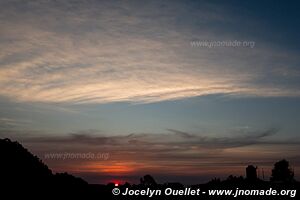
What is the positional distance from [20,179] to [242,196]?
2803 centimetres

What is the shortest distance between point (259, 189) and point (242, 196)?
458 cm

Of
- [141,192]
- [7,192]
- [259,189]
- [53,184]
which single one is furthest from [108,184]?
[259,189]

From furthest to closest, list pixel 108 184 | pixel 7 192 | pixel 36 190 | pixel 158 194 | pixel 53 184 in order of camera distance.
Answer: pixel 108 184 < pixel 158 194 < pixel 53 184 < pixel 36 190 < pixel 7 192

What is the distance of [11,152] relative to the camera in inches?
1941

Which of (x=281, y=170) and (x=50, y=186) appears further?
(x=281, y=170)

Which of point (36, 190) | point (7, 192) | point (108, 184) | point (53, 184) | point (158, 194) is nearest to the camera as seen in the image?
point (7, 192)

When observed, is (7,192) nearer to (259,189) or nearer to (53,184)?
(53,184)

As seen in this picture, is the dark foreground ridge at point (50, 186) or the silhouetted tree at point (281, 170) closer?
the dark foreground ridge at point (50, 186)

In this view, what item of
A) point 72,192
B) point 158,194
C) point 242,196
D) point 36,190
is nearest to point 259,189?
point 242,196

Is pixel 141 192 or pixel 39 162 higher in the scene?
pixel 39 162

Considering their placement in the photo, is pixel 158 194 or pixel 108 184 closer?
pixel 158 194

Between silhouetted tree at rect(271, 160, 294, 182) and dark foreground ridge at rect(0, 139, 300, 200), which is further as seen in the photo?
silhouetted tree at rect(271, 160, 294, 182)

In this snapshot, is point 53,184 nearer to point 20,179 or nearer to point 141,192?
point 20,179

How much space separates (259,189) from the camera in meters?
50.5
